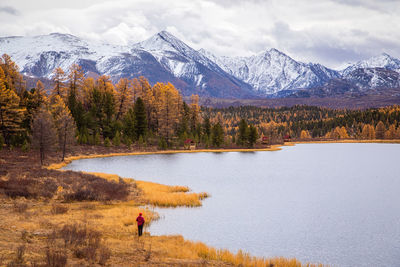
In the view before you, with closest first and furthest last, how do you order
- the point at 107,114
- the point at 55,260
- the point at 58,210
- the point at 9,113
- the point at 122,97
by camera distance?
1. the point at 55,260
2. the point at 58,210
3. the point at 9,113
4. the point at 107,114
5. the point at 122,97

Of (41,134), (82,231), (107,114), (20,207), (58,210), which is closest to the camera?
(82,231)

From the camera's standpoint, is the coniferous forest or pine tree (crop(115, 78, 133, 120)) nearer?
the coniferous forest

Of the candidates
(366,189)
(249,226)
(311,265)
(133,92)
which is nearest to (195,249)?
(311,265)

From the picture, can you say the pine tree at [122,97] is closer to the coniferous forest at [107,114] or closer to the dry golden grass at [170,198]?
the coniferous forest at [107,114]

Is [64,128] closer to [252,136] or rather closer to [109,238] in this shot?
[109,238]

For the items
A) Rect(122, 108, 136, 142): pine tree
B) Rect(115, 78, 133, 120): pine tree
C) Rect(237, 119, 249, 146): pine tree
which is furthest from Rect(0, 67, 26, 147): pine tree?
Rect(237, 119, 249, 146): pine tree

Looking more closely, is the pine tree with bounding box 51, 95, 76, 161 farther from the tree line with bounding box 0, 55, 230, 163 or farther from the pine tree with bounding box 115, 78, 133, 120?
the pine tree with bounding box 115, 78, 133, 120

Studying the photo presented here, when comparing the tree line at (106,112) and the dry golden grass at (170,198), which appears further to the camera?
the tree line at (106,112)

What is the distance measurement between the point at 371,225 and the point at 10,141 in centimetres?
7588

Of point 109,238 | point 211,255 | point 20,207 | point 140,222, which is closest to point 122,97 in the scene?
point 20,207

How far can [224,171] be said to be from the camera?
63.7 m

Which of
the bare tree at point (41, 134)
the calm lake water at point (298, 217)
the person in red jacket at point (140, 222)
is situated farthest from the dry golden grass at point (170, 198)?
the bare tree at point (41, 134)

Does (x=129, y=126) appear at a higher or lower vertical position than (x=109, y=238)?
higher

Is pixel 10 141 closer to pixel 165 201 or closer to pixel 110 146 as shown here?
pixel 110 146
